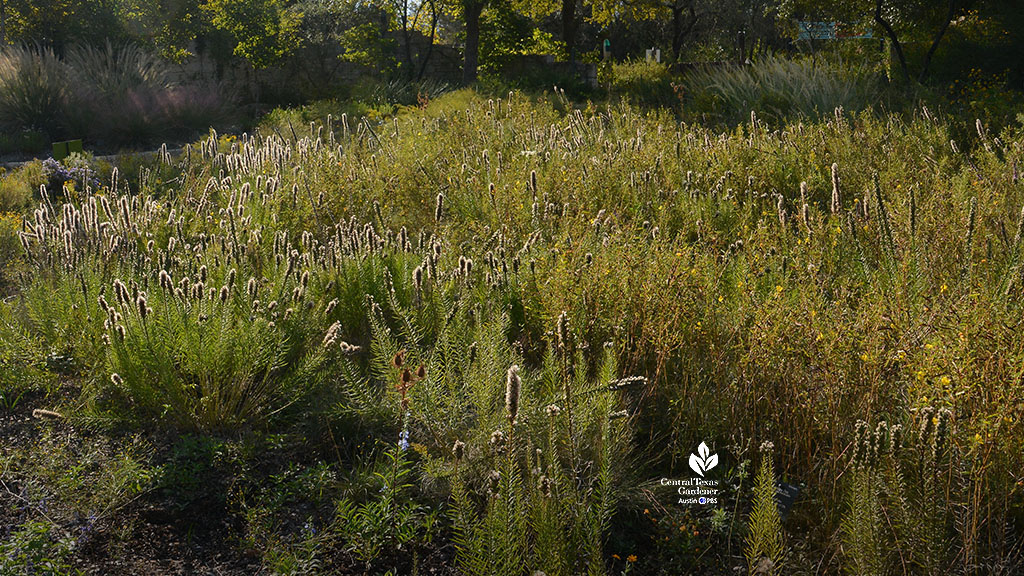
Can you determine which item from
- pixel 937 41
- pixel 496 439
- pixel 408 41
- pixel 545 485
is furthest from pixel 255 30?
pixel 545 485

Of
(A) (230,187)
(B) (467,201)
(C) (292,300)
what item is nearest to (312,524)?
(C) (292,300)

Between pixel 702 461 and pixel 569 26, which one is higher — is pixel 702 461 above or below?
below

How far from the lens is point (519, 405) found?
2070 millimetres

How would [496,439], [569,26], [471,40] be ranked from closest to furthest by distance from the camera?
[496,439] < [471,40] < [569,26]

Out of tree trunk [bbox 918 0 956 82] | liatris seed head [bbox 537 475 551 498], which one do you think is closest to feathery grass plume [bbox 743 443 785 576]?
liatris seed head [bbox 537 475 551 498]

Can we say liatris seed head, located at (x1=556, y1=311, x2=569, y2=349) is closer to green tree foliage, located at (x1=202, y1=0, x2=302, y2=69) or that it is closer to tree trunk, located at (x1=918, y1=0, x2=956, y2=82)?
tree trunk, located at (x1=918, y1=0, x2=956, y2=82)

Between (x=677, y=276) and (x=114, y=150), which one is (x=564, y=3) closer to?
(x=114, y=150)

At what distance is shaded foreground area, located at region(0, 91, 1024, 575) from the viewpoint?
207 cm

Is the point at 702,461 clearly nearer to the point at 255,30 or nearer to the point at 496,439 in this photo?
the point at 496,439

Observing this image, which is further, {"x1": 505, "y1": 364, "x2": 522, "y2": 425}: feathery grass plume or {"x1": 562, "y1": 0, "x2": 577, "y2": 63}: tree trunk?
{"x1": 562, "y1": 0, "x2": 577, "y2": 63}: tree trunk

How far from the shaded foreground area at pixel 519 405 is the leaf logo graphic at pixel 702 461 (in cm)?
9

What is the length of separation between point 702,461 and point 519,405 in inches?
32.4

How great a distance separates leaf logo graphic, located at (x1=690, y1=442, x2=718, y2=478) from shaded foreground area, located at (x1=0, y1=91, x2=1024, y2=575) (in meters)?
0.09

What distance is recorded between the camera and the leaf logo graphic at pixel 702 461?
2475mm
